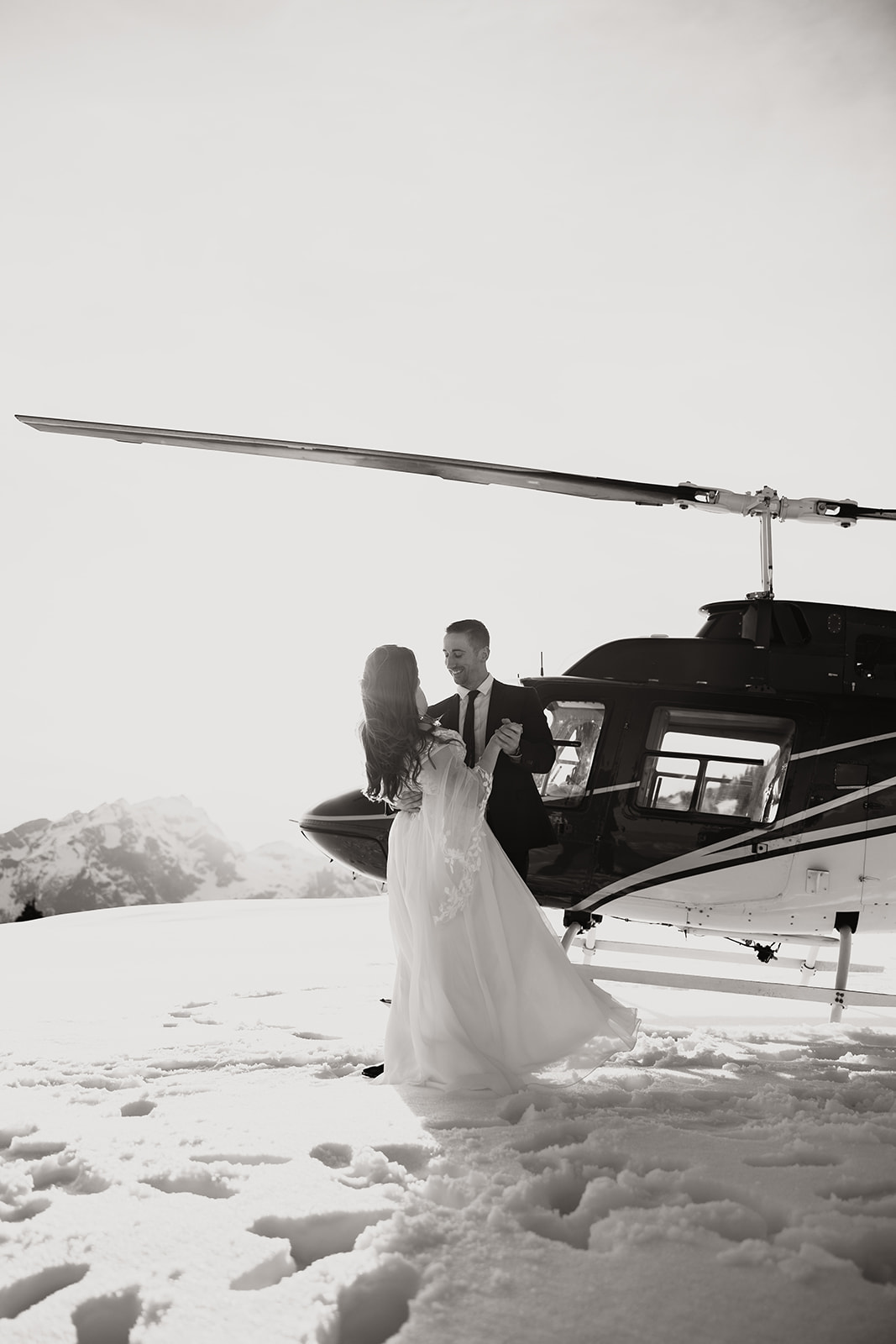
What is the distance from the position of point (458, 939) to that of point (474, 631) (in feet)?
4.70

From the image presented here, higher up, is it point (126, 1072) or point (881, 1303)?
point (881, 1303)

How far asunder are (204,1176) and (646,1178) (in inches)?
53.9

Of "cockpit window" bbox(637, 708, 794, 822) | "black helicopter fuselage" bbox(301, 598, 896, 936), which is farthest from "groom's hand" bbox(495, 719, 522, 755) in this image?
"cockpit window" bbox(637, 708, 794, 822)

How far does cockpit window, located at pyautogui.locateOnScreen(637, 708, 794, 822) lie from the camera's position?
5379 millimetres

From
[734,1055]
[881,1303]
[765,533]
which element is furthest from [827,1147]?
[765,533]

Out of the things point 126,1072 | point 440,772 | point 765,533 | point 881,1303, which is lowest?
point 126,1072

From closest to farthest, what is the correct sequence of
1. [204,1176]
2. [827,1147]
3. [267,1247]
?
[267,1247], [204,1176], [827,1147]

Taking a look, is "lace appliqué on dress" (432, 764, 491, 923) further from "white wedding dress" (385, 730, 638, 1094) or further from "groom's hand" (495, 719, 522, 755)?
"groom's hand" (495, 719, 522, 755)

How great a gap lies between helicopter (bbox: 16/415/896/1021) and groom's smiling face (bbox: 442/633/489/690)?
Result: 3.30 feet

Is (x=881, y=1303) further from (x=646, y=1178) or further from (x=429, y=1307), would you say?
(x=429, y=1307)

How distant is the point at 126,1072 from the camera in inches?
169

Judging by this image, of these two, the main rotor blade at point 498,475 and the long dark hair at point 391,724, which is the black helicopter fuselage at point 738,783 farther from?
the long dark hair at point 391,724

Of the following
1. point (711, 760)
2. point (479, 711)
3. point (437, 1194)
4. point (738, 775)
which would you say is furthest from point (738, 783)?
point (437, 1194)

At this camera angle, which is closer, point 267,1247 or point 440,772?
point 267,1247
